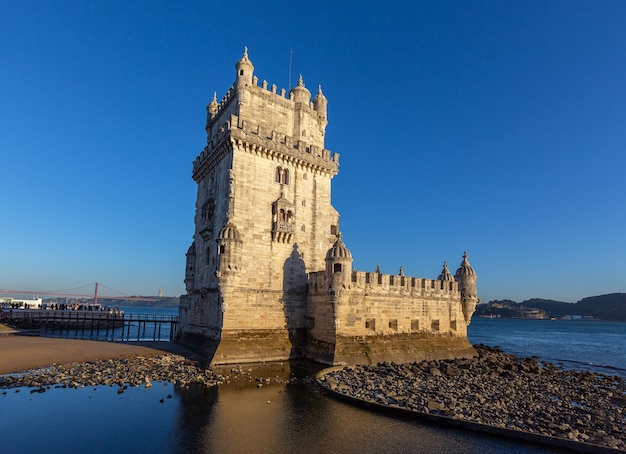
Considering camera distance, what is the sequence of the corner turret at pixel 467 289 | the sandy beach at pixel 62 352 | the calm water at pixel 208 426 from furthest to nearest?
the corner turret at pixel 467 289
the sandy beach at pixel 62 352
the calm water at pixel 208 426

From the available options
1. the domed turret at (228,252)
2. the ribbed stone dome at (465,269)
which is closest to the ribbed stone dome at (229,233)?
the domed turret at (228,252)

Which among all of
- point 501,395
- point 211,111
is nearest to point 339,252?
point 501,395

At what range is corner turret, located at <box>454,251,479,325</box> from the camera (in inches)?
1388

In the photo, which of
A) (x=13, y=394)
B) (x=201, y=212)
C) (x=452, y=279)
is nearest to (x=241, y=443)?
(x=13, y=394)

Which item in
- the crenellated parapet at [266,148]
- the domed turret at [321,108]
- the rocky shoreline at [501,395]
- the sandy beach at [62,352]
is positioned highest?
the domed turret at [321,108]

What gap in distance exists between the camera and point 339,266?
27266mm

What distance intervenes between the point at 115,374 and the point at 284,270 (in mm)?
12903

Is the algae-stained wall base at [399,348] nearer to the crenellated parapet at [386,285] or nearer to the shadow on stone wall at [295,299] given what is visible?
the crenellated parapet at [386,285]

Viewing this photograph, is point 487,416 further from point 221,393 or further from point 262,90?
point 262,90

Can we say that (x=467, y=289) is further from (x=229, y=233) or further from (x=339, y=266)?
(x=229, y=233)

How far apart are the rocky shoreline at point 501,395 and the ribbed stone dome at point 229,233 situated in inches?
427

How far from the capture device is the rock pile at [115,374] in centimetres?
1989

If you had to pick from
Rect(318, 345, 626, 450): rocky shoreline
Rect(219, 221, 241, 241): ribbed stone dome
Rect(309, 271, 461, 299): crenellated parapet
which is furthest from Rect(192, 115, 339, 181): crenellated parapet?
Rect(318, 345, 626, 450): rocky shoreline

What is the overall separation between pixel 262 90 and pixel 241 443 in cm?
2606
